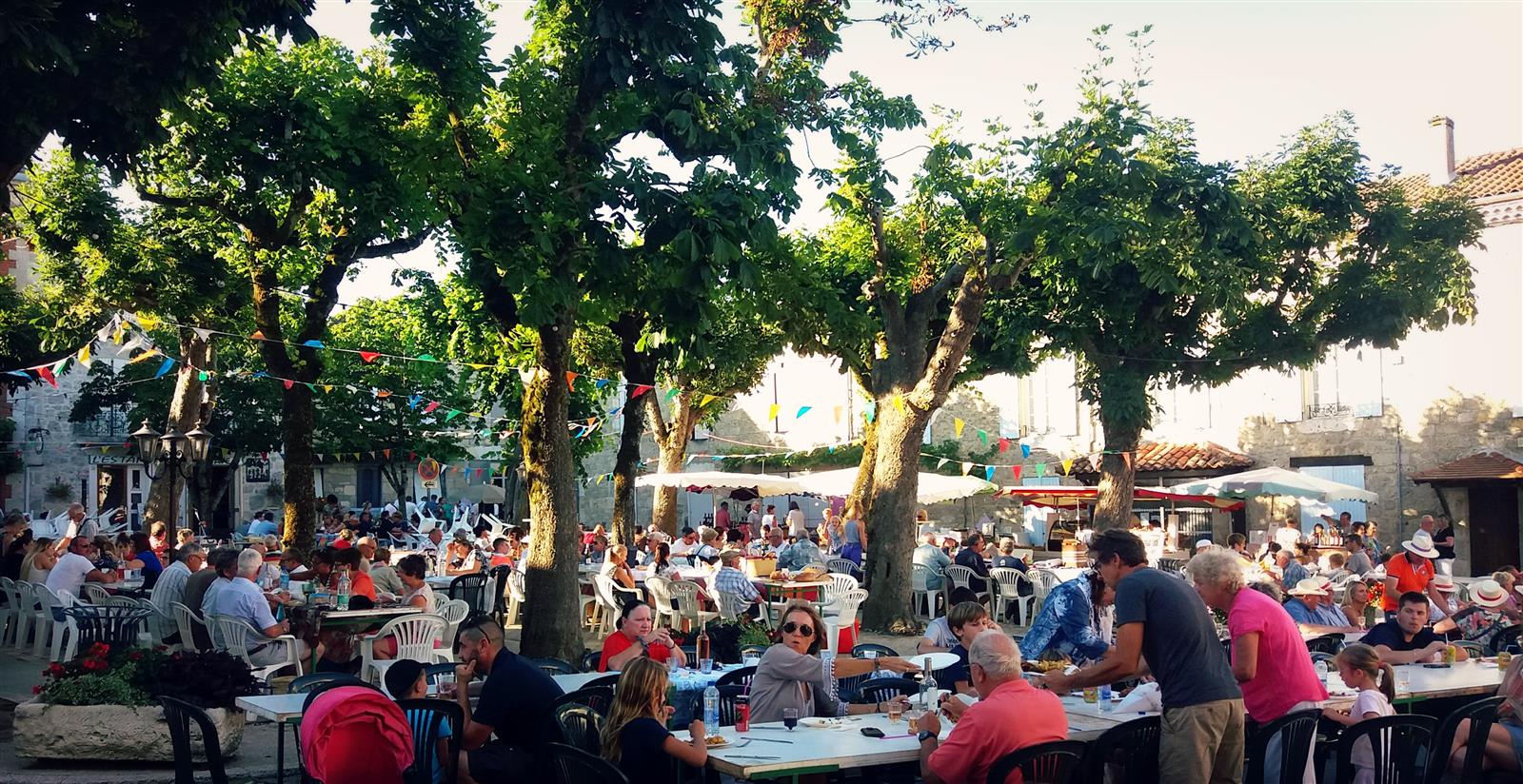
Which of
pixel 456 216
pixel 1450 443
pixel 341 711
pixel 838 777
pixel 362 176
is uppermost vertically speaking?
pixel 362 176

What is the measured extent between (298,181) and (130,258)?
640 cm

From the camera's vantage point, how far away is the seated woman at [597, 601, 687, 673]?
27.4ft

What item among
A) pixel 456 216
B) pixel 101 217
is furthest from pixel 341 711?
pixel 101 217

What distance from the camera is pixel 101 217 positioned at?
758 inches

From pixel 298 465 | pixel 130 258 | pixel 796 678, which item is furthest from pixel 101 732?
pixel 130 258

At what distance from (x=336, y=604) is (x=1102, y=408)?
1312 cm

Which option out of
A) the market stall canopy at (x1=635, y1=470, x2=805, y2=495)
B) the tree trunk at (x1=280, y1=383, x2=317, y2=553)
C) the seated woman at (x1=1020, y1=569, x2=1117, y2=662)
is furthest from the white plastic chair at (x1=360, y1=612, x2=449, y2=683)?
the market stall canopy at (x1=635, y1=470, x2=805, y2=495)

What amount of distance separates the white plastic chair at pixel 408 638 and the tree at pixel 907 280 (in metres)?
5.61

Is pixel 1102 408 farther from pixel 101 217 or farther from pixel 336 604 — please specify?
pixel 101 217

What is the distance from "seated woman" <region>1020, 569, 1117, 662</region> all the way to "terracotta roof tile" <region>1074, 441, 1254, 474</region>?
1972cm

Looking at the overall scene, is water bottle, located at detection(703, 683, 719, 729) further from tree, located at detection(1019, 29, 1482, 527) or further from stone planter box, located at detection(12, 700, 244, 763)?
tree, located at detection(1019, 29, 1482, 527)

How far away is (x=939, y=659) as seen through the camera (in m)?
8.65

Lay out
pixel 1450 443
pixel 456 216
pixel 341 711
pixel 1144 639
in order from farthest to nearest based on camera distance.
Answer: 1. pixel 1450 443
2. pixel 456 216
3. pixel 1144 639
4. pixel 341 711

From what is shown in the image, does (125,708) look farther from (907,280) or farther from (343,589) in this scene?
(907,280)
